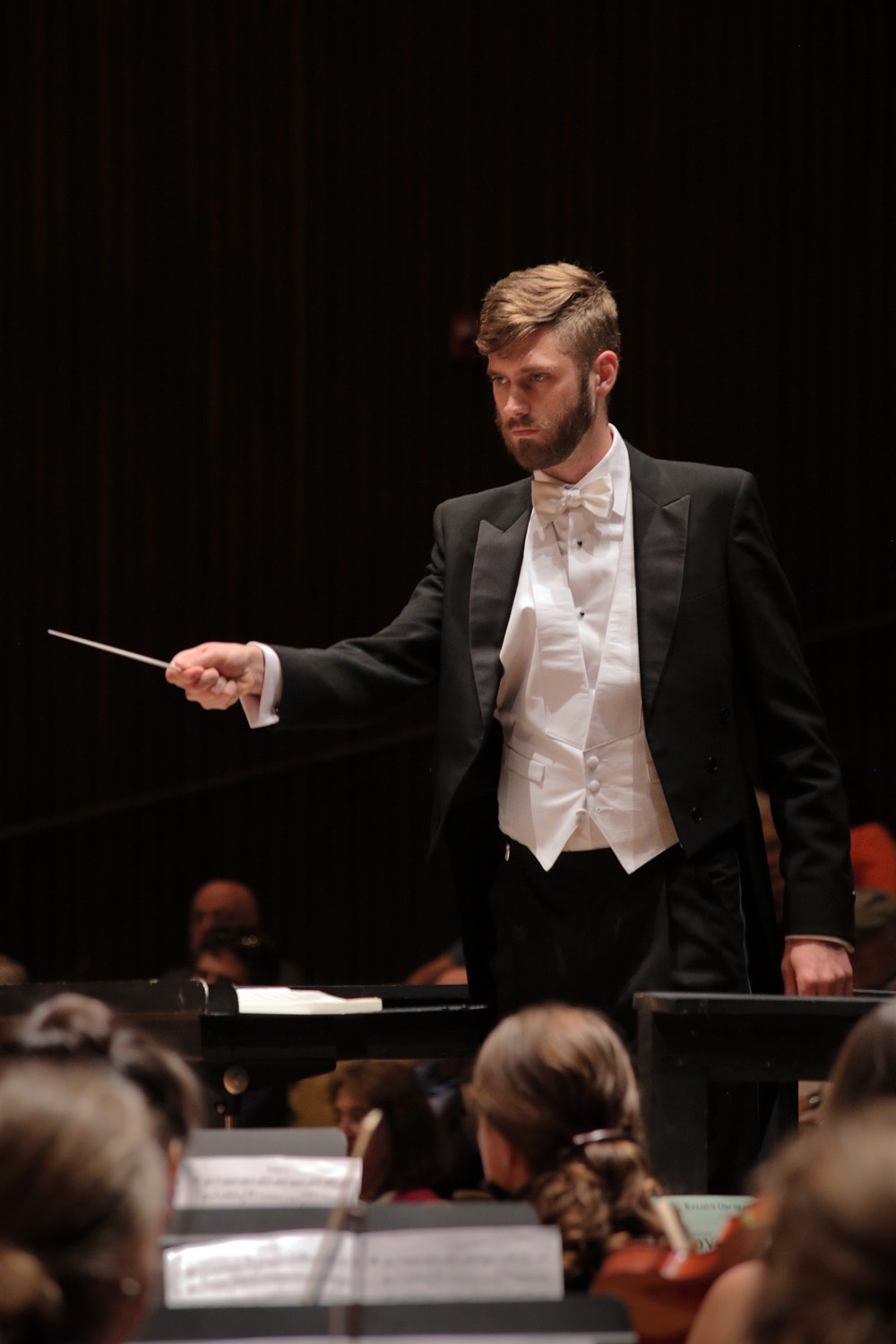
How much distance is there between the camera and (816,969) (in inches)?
86.1

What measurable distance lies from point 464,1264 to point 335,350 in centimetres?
425

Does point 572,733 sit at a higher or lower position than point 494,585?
lower

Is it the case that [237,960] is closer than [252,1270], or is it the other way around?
[252,1270]

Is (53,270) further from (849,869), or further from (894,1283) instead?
(894,1283)

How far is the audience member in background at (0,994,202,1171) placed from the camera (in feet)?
4.98

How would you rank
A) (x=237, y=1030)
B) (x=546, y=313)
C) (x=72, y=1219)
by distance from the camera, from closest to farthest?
1. (x=72, y=1219)
2. (x=237, y=1030)
3. (x=546, y=313)

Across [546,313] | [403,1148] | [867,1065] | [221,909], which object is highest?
[546,313]

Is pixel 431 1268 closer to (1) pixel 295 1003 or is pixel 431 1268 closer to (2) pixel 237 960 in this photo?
(1) pixel 295 1003

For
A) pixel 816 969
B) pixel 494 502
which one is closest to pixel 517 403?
pixel 494 502

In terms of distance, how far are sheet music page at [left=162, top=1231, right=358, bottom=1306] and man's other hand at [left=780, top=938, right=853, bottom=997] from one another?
3.43 ft

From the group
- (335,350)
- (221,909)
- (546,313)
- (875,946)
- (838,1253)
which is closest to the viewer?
(838,1253)

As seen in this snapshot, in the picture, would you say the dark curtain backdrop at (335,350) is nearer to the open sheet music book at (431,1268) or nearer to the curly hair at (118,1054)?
the curly hair at (118,1054)

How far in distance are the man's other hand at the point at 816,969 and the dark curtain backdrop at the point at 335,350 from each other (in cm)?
294

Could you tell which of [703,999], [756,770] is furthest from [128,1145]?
[756,770]
